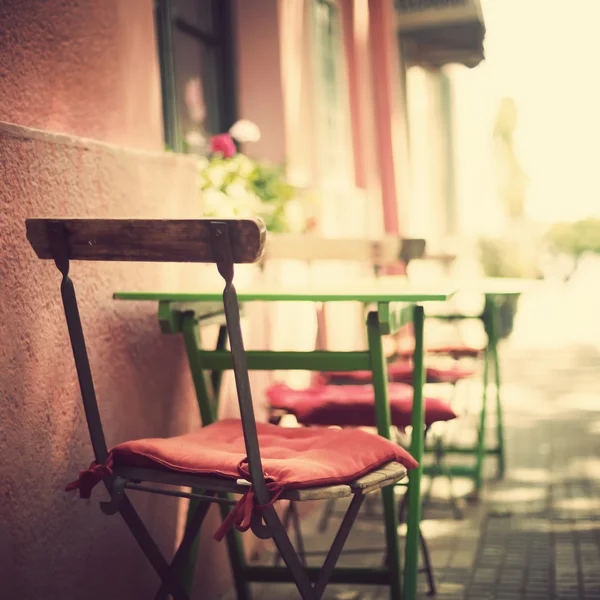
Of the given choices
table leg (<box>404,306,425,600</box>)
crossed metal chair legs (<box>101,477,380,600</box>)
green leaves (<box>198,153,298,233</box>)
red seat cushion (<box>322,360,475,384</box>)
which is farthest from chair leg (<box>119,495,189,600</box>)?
green leaves (<box>198,153,298,233</box>)

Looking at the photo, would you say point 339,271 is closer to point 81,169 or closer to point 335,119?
point 335,119

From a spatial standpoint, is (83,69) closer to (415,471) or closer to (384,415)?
(384,415)

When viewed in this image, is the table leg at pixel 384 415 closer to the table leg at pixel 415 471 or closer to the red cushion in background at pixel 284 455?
the table leg at pixel 415 471

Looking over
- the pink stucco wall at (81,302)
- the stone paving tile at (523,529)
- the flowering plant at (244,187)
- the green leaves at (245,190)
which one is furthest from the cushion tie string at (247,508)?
the flowering plant at (244,187)

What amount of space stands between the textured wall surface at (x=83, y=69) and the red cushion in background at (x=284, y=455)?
1032mm

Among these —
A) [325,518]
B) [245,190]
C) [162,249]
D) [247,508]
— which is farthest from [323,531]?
[162,249]

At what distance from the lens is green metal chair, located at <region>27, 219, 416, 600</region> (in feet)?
7.30

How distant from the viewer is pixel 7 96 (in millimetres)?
2783

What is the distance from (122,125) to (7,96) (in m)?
0.73

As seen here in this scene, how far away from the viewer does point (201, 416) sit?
330cm

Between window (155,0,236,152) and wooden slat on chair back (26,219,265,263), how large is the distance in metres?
2.77

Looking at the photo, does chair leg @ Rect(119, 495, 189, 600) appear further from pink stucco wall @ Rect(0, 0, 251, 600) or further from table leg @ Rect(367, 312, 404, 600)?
table leg @ Rect(367, 312, 404, 600)

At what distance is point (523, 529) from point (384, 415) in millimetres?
1811

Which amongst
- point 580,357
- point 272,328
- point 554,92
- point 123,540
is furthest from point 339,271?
point 554,92
